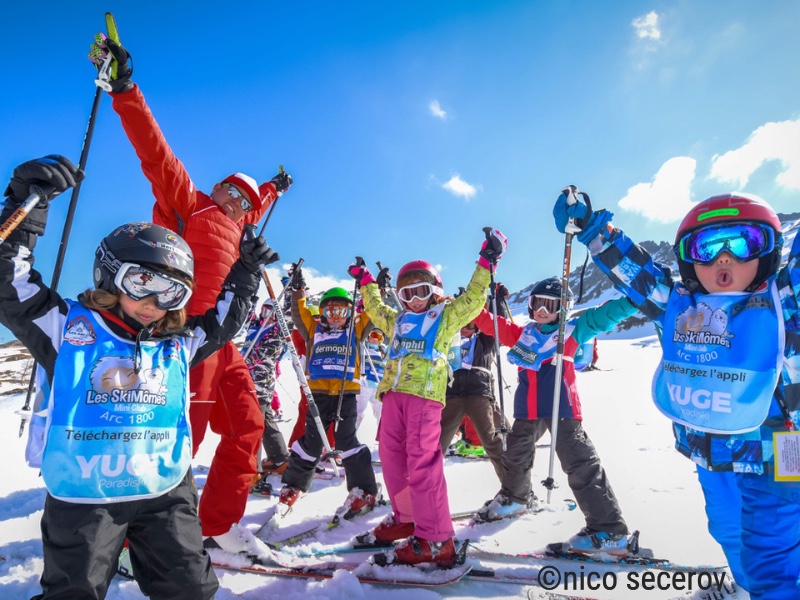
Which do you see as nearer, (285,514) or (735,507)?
(735,507)

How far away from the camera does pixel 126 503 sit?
1.91 meters

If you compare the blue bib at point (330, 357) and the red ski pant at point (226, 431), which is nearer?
the red ski pant at point (226, 431)

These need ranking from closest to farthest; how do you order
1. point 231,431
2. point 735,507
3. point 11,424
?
point 735,507 < point 231,431 < point 11,424

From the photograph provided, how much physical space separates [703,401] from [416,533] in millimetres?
2080

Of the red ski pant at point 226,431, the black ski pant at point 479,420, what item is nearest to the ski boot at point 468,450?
the black ski pant at point 479,420

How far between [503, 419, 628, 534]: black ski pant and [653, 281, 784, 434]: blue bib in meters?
1.46

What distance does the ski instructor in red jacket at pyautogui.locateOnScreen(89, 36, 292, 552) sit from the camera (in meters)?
2.95

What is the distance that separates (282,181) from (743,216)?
12.6 ft

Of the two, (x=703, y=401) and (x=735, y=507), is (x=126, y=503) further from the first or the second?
(x=735, y=507)

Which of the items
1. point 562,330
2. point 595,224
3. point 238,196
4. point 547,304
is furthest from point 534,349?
point 238,196

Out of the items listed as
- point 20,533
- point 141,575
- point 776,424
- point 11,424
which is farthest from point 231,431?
point 11,424

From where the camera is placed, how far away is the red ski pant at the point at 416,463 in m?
3.21

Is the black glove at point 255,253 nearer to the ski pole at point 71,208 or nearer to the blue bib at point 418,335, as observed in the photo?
the ski pole at point 71,208

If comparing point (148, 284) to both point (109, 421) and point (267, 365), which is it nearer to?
point (109, 421)
